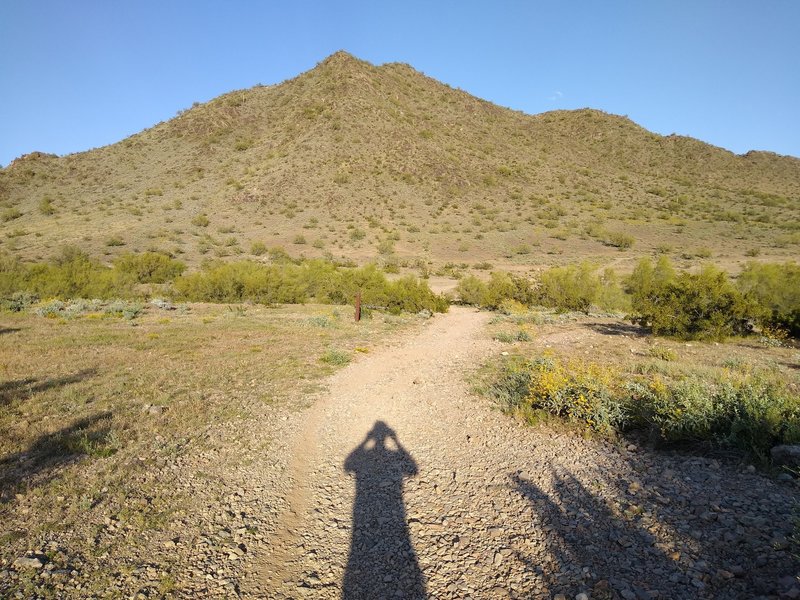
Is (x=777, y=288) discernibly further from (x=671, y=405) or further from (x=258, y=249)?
(x=258, y=249)

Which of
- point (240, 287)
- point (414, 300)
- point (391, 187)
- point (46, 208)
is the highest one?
point (391, 187)

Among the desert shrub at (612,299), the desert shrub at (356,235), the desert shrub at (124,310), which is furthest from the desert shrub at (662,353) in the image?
the desert shrub at (356,235)

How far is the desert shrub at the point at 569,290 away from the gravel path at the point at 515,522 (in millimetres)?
15533

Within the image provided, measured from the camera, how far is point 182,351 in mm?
10859

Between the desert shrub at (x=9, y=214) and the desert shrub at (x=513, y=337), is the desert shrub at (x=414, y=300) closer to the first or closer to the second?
the desert shrub at (x=513, y=337)

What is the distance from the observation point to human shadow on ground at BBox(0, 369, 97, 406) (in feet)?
22.9

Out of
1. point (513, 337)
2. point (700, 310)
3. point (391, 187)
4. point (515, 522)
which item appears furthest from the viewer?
point (391, 187)

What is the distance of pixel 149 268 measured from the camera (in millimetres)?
25938

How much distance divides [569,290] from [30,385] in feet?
64.9

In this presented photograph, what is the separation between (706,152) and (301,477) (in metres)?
89.2

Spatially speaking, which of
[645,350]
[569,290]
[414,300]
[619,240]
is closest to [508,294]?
[569,290]

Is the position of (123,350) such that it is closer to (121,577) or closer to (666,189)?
(121,577)

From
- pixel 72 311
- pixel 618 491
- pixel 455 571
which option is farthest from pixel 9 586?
pixel 72 311

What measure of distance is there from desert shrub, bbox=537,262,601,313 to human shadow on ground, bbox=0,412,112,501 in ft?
60.5
